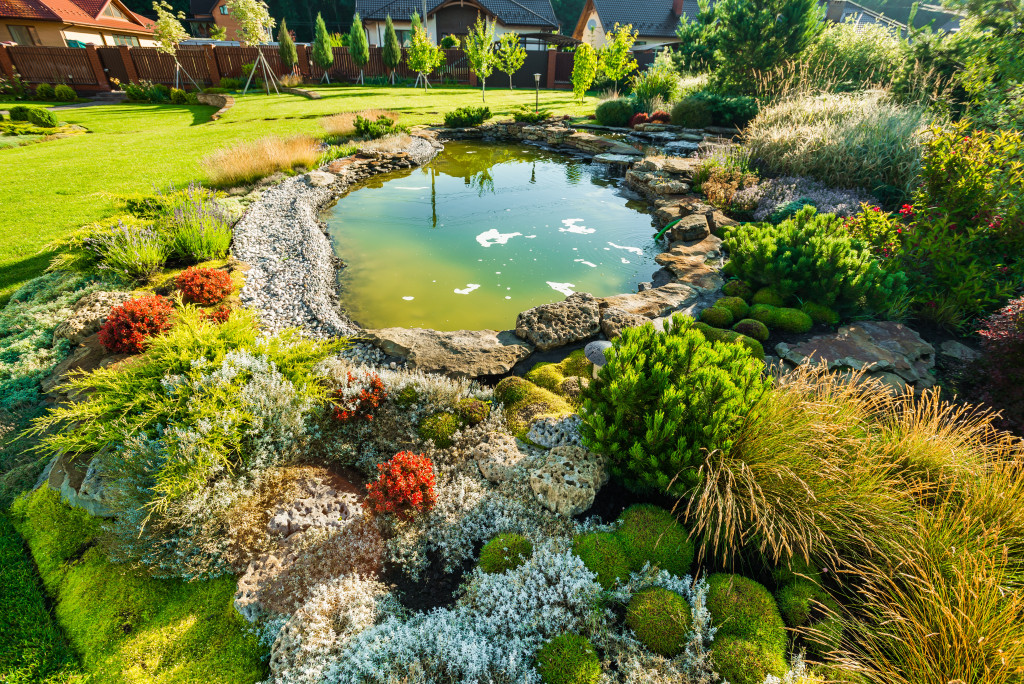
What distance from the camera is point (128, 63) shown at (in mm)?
22453

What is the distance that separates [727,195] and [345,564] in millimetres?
8921

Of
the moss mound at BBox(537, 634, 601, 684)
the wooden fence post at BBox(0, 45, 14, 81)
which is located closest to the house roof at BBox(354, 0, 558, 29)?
the wooden fence post at BBox(0, 45, 14, 81)

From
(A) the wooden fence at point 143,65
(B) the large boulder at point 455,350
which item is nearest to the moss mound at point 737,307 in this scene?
(B) the large boulder at point 455,350

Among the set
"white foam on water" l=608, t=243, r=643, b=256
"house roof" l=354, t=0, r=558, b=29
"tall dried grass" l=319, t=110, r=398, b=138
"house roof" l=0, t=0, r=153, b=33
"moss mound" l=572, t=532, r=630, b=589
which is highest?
"house roof" l=354, t=0, r=558, b=29

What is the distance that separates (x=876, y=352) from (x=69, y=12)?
137 feet

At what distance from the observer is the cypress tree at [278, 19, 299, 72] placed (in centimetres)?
2384

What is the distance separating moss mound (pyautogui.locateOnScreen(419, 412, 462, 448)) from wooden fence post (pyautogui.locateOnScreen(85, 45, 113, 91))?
99.8 ft

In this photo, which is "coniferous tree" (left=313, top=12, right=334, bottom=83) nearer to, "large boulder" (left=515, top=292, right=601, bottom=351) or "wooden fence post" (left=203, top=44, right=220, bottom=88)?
"wooden fence post" (left=203, top=44, right=220, bottom=88)

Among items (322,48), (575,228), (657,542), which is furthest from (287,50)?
(657,542)

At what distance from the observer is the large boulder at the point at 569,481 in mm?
2879

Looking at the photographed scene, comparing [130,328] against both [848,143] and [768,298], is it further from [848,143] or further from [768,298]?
[848,143]

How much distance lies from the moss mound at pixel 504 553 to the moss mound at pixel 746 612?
3.32 ft

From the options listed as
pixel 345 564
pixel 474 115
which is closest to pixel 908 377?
pixel 345 564

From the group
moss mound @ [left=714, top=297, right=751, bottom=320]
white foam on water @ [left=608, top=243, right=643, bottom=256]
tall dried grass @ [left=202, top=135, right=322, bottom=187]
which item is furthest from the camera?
tall dried grass @ [left=202, top=135, right=322, bottom=187]
